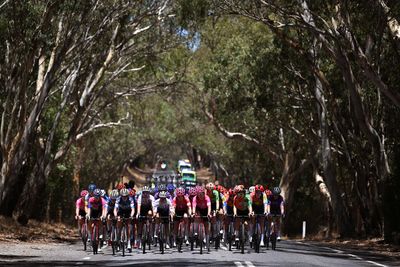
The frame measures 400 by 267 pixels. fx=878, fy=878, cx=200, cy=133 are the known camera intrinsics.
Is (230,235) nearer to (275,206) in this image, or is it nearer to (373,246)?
(275,206)

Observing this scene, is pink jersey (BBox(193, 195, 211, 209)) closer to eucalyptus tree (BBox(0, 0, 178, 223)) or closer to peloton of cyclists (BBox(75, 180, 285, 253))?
peloton of cyclists (BBox(75, 180, 285, 253))

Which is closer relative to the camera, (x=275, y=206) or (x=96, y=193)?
(x=96, y=193)

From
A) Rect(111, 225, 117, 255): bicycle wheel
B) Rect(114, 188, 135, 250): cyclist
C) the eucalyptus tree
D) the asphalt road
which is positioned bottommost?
the asphalt road

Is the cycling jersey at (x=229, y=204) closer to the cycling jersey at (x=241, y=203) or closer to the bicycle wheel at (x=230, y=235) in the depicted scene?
the bicycle wheel at (x=230, y=235)

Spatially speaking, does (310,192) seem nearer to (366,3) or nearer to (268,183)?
(268,183)

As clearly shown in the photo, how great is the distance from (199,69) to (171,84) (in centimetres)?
523

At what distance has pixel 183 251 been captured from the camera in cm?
2369

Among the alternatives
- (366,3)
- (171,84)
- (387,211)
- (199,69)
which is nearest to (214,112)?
(199,69)

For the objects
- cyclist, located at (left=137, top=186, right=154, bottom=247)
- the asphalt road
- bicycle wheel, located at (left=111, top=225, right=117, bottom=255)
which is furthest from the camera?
cyclist, located at (left=137, top=186, right=154, bottom=247)

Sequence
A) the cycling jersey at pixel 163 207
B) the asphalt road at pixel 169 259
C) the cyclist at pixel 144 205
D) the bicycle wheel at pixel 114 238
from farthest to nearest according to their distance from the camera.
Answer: the cycling jersey at pixel 163 207 → the cyclist at pixel 144 205 → the bicycle wheel at pixel 114 238 → the asphalt road at pixel 169 259

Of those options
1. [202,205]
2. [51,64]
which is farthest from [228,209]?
[51,64]

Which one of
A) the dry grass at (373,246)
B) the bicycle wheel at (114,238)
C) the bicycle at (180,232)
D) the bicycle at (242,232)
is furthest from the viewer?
the dry grass at (373,246)

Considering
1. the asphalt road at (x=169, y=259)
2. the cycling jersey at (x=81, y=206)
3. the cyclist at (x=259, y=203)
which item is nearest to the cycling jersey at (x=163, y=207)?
the asphalt road at (x=169, y=259)

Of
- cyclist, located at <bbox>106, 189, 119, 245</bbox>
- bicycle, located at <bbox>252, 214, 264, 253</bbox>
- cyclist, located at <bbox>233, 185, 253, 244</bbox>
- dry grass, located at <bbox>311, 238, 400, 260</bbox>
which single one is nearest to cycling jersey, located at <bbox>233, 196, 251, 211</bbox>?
cyclist, located at <bbox>233, 185, 253, 244</bbox>
